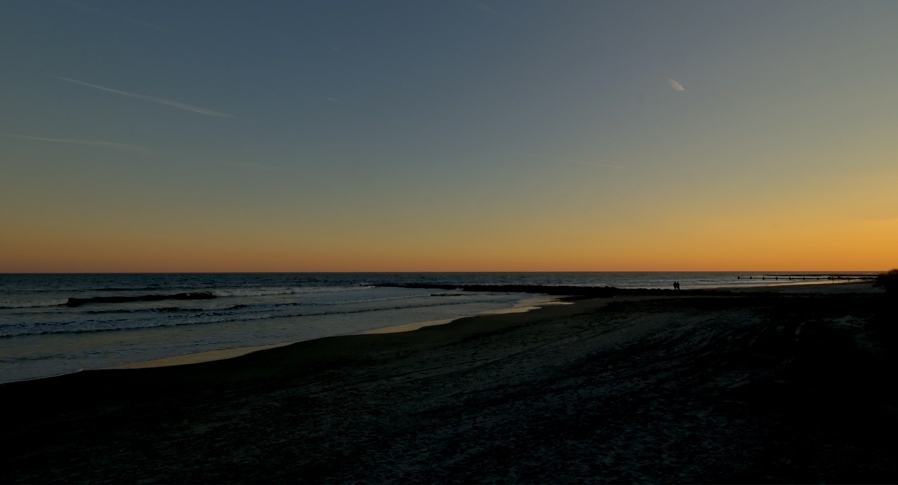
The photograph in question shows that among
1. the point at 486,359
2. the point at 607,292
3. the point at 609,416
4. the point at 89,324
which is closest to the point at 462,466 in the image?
the point at 609,416

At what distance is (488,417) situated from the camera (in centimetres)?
762

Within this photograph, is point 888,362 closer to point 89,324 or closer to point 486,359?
point 486,359

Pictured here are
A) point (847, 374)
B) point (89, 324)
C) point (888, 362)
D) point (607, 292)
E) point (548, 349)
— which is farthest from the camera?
point (607, 292)

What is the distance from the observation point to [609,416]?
741cm

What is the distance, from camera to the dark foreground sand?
563cm

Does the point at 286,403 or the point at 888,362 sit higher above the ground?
the point at 888,362

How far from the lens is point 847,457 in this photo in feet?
18.0

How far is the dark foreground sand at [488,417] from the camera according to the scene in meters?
5.63

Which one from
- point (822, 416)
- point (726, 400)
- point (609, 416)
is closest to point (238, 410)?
point (609, 416)

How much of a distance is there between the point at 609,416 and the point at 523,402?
162 centimetres

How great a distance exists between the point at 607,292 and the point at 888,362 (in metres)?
47.4

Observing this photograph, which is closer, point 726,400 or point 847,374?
point 726,400

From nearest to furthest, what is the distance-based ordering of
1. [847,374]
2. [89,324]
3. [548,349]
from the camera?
[847,374], [548,349], [89,324]

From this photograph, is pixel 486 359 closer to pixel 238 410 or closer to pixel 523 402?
pixel 523 402
